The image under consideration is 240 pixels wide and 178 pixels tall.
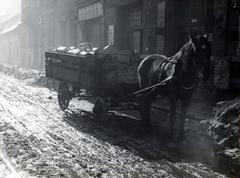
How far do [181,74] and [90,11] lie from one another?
16.1 metres

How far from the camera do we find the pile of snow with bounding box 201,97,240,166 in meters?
7.20

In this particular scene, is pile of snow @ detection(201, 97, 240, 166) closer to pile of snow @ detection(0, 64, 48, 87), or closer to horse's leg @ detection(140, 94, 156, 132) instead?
horse's leg @ detection(140, 94, 156, 132)

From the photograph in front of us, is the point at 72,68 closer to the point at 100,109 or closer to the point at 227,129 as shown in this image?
the point at 100,109

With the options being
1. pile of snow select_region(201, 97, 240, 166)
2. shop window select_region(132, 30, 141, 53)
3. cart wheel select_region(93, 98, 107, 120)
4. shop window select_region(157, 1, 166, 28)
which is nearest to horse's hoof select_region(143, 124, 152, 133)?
cart wheel select_region(93, 98, 107, 120)

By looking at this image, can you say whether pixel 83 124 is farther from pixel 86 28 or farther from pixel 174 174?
pixel 86 28

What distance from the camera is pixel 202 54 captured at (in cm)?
785

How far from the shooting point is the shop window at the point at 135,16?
18.0m

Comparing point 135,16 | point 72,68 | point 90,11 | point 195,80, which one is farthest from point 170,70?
point 90,11

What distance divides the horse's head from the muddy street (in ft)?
5.18

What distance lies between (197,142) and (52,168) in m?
3.41

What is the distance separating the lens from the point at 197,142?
8.31 metres

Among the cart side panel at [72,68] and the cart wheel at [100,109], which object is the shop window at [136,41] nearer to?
the cart side panel at [72,68]

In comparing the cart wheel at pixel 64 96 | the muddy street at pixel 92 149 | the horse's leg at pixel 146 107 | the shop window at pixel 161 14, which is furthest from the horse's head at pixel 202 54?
the shop window at pixel 161 14

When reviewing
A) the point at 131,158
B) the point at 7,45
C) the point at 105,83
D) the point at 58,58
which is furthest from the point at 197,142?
the point at 7,45
